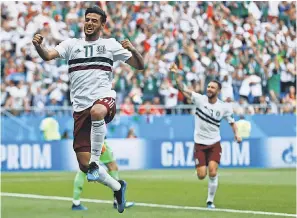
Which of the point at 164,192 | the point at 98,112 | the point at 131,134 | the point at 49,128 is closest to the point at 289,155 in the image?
the point at 131,134

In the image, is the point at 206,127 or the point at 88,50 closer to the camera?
the point at 88,50

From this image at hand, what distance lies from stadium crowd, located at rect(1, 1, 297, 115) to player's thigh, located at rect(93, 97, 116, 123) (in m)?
16.6

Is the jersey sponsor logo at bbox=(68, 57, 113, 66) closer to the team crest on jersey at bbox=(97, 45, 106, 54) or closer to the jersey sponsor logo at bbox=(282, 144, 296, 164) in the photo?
the team crest on jersey at bbox=(97, 45, 106, 54)

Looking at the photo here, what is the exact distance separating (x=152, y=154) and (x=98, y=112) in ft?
57.2

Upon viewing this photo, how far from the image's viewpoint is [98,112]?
10.4 meters

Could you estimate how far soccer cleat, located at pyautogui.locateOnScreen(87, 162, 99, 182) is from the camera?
10.2 meters

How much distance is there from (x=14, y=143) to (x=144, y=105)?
4.60 metres

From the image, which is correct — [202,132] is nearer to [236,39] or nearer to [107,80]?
[107,80]

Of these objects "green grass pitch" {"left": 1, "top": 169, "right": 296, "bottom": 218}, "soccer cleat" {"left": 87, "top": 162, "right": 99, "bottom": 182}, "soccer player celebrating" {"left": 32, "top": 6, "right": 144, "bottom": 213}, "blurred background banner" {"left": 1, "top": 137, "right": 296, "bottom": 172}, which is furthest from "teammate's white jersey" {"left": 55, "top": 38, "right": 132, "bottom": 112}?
"blurred background banner" {"left": 1, "top": 137, "right": 296, "bottom": 172}

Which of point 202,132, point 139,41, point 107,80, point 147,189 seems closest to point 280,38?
point 139,41

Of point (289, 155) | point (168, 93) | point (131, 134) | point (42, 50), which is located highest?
point (168, 93)

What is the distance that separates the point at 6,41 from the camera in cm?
2922

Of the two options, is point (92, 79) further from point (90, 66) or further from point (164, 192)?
point (164, 192)

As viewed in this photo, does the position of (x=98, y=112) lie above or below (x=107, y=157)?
above
